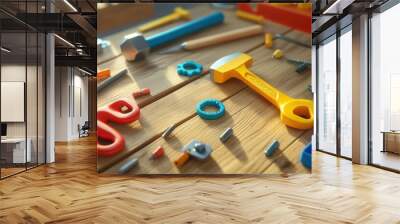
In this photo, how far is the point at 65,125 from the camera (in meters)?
14.1

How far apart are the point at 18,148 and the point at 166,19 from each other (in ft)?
9.90

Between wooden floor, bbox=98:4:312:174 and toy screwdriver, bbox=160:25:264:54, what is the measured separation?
0.08 metres

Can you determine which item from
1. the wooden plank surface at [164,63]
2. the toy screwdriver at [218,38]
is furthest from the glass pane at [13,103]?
the toy screwdriver at [218,38]

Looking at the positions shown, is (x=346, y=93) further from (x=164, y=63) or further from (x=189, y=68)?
(x=164, y=63)

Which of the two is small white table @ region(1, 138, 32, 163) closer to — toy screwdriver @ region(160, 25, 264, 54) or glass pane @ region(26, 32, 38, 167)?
glass pane @ region(26, 32, 38, 167)

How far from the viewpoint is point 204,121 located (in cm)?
572

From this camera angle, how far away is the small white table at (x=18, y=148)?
20.3 feet

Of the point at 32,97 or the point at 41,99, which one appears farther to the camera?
the point at 41,99

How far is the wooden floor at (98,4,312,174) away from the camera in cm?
570

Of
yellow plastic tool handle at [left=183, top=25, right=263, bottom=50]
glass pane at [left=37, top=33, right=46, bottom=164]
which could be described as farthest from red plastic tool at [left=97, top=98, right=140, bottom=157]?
glass pane at [left=37, top=33, right=46, bottom=164]

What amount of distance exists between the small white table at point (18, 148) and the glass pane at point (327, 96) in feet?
19.6

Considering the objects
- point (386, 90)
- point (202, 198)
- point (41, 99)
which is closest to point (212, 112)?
point (202, 198)

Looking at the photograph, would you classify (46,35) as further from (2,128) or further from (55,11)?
(2,128)

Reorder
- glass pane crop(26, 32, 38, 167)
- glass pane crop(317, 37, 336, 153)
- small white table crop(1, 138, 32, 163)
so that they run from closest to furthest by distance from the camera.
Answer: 1. small white table crop(1, 138, 32, 163)
2. glass pane crop(26, 32, 38, 167)
3. glass pane crop(317, 37, 336, 153)
